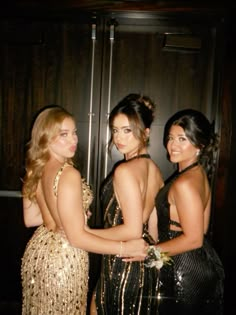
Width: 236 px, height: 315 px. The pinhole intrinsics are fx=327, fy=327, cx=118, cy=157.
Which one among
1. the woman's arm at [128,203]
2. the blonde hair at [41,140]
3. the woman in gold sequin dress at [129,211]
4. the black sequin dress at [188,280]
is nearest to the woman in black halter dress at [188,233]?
the black sequin dress at [188,280]

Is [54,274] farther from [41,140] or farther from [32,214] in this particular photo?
[41,140]

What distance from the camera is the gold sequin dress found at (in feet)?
6.21

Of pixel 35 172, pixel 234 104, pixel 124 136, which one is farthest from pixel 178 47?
pixel 35 172

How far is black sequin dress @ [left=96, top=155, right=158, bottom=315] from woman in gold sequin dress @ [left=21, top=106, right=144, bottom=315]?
0.39 ft

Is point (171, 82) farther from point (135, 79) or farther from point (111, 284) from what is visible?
point (111, 284)

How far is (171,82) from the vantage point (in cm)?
270

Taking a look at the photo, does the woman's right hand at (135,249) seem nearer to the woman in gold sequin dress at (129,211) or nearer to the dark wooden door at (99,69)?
the woman in gold sequin dress at (129,211)

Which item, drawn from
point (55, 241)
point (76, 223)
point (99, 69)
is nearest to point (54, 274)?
point (55, 241)

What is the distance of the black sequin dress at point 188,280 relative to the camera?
1.96 metres

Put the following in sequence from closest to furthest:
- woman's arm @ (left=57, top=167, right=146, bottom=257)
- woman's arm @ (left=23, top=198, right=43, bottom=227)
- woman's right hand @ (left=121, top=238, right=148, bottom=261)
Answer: woman's arm @ (left=57, top=167, right=146, bottom=257) → woman's right hand @ (left=121, top=238, right=148, bottom=261) → woman's arm @ (left=23, top=198, right=43, bottom=227)

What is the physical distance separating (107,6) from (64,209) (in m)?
1.67

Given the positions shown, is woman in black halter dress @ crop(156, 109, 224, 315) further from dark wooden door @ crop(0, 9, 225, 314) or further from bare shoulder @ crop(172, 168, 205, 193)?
dark wooden door @ crop(0, 9, 225, 314)

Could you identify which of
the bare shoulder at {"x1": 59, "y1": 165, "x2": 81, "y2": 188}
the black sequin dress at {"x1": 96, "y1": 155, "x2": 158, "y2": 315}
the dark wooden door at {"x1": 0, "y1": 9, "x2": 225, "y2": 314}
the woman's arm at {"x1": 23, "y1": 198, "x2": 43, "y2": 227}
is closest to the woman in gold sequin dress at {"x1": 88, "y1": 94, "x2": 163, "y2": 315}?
the black sequin dress at {"x1": 96, "y1": 155, "x2": 158, "y2": 315}

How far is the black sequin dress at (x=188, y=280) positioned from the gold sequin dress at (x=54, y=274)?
1.69ft
